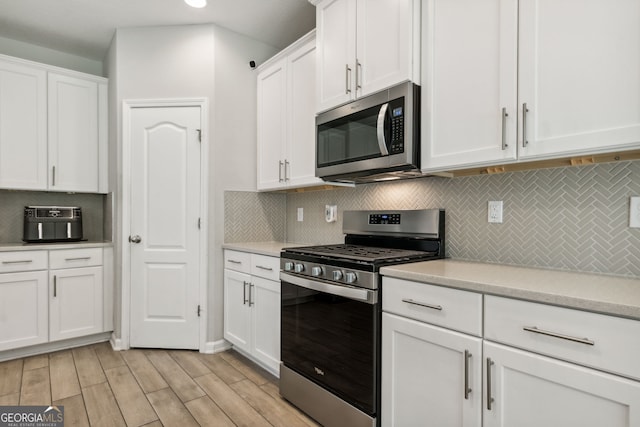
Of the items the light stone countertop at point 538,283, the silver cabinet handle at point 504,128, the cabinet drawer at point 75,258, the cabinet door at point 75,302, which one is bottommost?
the cabinet door at point 75,302

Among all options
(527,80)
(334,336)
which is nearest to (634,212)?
(527,80)

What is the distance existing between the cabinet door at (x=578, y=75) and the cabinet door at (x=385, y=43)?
51cm

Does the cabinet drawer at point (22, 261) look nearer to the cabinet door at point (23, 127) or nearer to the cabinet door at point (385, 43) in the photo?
the cabinet door at point (23, 127)

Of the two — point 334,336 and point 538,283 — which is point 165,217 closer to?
point 334,336

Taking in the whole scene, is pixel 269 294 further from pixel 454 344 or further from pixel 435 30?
pixel 435 30

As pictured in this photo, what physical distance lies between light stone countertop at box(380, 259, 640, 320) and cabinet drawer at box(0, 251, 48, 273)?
2.84m

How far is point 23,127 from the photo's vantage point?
302 centimetres

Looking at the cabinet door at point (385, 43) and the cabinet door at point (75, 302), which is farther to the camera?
the cabinet door at point (75, 302)

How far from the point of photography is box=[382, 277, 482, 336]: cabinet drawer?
4.36 feet

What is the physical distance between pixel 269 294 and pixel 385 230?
2.94 feet

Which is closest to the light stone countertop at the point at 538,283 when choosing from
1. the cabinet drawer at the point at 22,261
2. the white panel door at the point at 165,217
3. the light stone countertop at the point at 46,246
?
the white panel door at the point at 165,217

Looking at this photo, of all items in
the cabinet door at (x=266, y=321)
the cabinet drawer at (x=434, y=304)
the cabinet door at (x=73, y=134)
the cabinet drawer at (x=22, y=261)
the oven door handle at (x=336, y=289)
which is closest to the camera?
the cabinet drawer at (x=434, y=304)

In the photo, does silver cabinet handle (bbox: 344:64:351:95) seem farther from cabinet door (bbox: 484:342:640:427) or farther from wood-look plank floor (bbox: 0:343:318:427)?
wood-look plank floor (bbox: 0:343:318:427)

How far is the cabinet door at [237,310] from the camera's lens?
2674 mm
